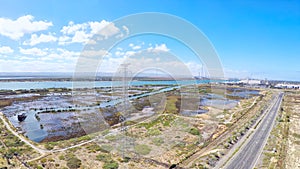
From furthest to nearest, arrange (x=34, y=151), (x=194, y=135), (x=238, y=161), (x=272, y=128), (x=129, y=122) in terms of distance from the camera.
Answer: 1. (x=129, y=122)
2. (x=272, y=128)
3. (x=194, y=135)
4. (x=34, y=151)
5. (x=238, y=161)

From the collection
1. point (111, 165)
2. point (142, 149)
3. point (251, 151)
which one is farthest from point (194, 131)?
point (111, 165)

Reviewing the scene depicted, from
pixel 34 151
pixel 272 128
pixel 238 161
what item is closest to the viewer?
pixel 238 161

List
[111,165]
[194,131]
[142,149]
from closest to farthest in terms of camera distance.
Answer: [111,165]
[142,149]
[194,131]

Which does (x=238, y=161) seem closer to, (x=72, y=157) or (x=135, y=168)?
(x=135, y=168)

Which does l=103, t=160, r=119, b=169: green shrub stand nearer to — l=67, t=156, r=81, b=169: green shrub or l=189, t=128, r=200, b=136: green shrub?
l=67, t=156, r=81, b=169: green shrub

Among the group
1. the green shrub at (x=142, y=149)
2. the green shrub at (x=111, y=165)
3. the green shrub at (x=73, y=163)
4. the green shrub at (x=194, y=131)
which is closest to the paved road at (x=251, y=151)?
the green shrub at (x=194, y=131)

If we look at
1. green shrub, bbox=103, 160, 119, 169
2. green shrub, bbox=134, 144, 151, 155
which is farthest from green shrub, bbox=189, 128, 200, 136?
green shrub, bbox=103, 160, 119, 169

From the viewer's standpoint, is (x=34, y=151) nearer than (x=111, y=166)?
No

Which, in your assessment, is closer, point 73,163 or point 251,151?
point 73,163

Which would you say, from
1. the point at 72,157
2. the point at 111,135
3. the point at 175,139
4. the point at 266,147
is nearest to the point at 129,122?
the point at 111,135

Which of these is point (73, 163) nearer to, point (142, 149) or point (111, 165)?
point (111, 165)

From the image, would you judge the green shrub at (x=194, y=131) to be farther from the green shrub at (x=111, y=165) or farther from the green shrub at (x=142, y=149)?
the green shrub at (x=111, y=165)
